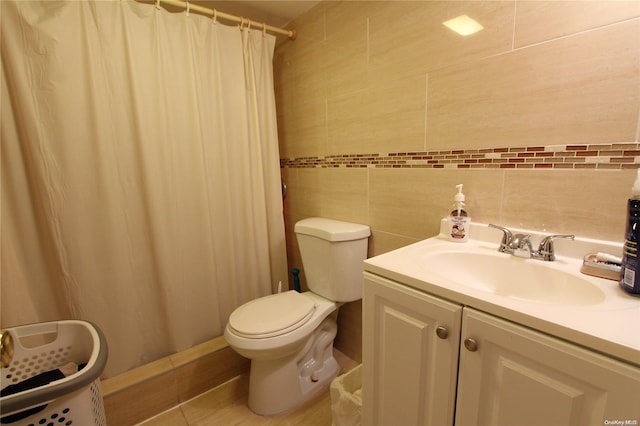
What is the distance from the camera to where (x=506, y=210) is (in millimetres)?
965

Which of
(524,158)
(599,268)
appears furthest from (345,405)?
(524,158)

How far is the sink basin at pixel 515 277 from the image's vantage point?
0.73 meters

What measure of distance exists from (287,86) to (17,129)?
1283 millimetres

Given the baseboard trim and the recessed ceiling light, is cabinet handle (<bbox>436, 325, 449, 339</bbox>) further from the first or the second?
the baseboard trim

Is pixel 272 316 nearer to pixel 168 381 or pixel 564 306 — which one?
pixel 168 381

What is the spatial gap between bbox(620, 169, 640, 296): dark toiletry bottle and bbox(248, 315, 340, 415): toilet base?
1189mm

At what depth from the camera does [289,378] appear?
1.38 meters

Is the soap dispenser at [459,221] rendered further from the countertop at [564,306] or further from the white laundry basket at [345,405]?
the white laundry basket at [345,405]

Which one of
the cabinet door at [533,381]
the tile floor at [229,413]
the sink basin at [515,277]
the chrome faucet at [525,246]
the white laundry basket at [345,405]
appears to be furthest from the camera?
the tile floor at [229,413]

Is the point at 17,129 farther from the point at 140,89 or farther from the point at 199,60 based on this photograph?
the point at 199,60

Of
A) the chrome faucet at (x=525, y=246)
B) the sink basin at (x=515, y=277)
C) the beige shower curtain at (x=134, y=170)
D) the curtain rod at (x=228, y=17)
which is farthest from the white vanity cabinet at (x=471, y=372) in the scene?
the curtain rod at (x=228, y=17)

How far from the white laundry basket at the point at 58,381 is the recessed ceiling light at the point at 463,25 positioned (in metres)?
1.46

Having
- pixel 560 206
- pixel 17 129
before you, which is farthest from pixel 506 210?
pixel 17 129

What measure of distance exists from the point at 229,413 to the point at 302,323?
0.59m
